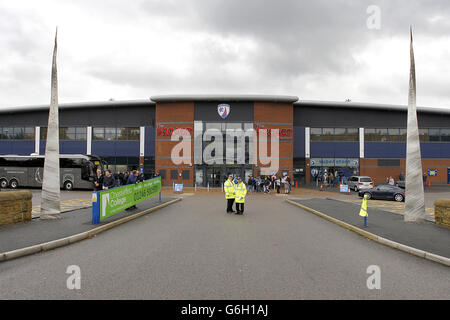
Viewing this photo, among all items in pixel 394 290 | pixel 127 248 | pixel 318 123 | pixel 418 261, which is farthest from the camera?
pixel 318 123

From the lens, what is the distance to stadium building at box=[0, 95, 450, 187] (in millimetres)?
34406

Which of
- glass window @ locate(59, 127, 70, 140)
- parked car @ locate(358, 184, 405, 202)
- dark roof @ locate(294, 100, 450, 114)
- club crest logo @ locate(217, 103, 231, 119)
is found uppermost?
dark roof @ locate(294, 100, 450, 114)

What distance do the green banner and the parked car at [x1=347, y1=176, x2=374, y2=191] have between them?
2083 cm

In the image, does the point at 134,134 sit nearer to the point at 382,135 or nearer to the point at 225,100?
the point at 225,100

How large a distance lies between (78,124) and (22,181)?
13557mm

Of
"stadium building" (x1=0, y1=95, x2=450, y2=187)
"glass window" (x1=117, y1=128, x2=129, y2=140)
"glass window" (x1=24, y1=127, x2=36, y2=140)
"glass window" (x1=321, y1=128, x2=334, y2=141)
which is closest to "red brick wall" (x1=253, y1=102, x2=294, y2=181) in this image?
"stadium building" (x1=0, y1=95, x2=450, y2=187)

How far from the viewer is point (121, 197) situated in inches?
401

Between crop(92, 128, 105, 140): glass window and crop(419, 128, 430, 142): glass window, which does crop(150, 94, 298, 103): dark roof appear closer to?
crop(92, 128, 105, 140): glass window

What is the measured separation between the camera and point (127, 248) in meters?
5.99

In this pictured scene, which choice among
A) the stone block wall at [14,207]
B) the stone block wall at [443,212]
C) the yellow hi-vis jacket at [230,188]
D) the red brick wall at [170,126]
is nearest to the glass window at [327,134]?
the red brick wall at [170,126]

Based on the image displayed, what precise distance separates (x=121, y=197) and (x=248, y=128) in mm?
25846

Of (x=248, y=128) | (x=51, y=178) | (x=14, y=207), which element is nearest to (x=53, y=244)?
(x=14, y=207)
